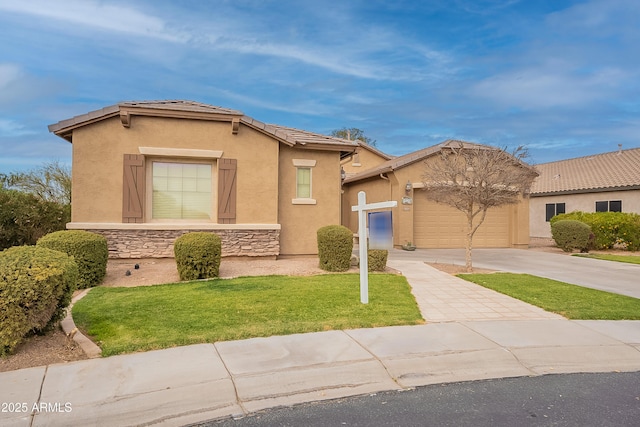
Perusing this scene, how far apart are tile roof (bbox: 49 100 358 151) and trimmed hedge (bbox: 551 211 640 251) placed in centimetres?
1197

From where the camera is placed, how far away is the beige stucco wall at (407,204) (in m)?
18.3

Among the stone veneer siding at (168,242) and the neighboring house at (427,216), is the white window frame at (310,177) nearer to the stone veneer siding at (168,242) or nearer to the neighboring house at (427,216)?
the stone veneer siding at (168,242)

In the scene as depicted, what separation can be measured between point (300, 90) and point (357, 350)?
19681 mm

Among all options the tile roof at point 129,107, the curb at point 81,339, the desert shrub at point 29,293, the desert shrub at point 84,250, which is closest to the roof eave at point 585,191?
the tile roof at point 129,107

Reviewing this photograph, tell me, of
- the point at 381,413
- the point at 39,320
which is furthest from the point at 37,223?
the point at 381,413

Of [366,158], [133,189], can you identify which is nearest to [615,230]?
[366,158]

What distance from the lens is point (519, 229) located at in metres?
19.5

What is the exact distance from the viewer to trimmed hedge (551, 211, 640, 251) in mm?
18266

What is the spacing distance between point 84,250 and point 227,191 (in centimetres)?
473

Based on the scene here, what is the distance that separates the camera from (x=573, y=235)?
17.6 meters

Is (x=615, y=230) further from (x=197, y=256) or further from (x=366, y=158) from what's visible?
(x=197, y=256)

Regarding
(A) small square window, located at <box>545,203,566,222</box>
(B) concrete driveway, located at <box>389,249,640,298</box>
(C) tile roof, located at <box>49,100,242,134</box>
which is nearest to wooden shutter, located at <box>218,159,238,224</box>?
(C) tile roof, located at <box>49,100,242,134</box>

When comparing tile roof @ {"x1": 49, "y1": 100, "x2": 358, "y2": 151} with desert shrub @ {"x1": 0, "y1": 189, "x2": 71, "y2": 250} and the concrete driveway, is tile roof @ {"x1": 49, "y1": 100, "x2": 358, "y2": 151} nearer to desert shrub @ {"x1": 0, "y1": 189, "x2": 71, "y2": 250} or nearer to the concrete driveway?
desert shrub @ {"x1": 0, "y1": 189, "x2": 71, "y2": 250}

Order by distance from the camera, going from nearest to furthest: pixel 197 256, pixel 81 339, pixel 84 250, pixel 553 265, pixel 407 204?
pixel 81 339 → pixel 84 250 → pixel 197 256 → pixel 553 265 → pixel 407 204
